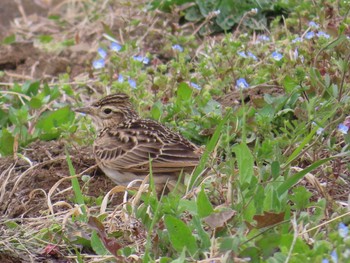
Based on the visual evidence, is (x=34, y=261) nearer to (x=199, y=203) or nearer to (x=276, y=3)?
(x=199, y=203)

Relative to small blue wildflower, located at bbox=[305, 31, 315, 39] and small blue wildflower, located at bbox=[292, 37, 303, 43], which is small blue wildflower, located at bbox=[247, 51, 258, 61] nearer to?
small blue wildflower, located at bbox=[292, 37, 303, 43]

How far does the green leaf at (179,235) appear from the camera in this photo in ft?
17.5

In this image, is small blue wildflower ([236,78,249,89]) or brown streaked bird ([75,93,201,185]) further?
small blue wildflower ([236,78,249,89])

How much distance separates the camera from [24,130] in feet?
27.4

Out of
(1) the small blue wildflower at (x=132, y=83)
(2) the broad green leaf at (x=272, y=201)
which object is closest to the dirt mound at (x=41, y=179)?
(1) the small blue wildflower at (x=132, y=83)

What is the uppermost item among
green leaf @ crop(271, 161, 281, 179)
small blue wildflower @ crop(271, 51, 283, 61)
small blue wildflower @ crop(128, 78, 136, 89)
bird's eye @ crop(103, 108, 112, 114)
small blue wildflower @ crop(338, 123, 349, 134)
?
green leaf @ crop(271, 161, 281, 179)

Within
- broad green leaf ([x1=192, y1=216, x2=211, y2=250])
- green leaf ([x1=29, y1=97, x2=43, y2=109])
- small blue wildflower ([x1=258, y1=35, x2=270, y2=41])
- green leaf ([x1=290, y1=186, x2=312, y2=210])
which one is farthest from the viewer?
small blue wildflower ([x1=258, y1=35, x2=270, y2=41])

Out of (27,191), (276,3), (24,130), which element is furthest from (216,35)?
(27,191)

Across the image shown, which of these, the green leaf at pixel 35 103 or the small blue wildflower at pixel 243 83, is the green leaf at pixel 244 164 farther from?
the green leaf at pixel 35 103

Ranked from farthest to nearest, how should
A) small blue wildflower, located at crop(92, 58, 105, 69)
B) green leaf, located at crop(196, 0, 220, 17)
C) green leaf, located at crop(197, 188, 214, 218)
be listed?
green leaf, located at crop(196, 0, 220, 17) < small blue wildflower, located at crop(92, 58, 105, 69) < green leaf, located at crop(197, 188, 214, 218)

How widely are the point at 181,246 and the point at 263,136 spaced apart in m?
2.01

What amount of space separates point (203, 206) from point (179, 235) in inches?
10.4

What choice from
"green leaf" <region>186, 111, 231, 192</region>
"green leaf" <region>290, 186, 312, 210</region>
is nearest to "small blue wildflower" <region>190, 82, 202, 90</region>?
"green leaf" <region>186, 111, 231, 192</region>

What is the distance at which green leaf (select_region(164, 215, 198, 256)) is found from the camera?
17.5 ft
